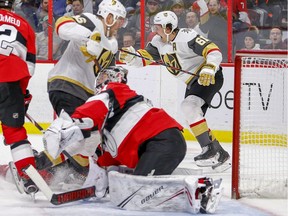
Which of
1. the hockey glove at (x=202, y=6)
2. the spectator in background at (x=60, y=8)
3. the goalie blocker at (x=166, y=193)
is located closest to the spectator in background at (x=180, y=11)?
the hockey glove at (x=202, y=6)

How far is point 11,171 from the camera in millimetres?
4148

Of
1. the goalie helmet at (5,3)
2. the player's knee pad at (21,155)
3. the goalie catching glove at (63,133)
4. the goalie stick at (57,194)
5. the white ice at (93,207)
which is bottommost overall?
the white ice at (93,207)

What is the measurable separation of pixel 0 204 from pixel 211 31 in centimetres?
335

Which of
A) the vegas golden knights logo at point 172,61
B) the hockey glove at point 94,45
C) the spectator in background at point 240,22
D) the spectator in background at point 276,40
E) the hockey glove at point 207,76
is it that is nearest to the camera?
the hockey glove at point 94,45

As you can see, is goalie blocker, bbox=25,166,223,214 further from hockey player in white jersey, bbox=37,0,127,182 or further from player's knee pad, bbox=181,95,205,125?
player's knee pad, bbox=181,95,205,125

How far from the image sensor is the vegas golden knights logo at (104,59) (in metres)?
4.66

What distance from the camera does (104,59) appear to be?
185 inches

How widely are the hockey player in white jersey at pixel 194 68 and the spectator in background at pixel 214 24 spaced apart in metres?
1.37

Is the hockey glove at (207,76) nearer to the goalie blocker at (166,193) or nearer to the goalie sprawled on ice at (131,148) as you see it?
the goalie sprawled on ice at (131,148)

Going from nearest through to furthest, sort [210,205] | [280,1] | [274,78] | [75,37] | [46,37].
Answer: [210,205]
[75,37]
[274,78]
[280,1]
[46,37]

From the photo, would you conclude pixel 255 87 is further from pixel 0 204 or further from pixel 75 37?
pixel 0 204

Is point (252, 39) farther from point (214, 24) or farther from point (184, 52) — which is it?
point (184, 52)

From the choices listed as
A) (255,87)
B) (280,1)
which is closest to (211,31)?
(280,1)

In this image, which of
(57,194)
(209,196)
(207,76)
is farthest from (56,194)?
(207,76)
